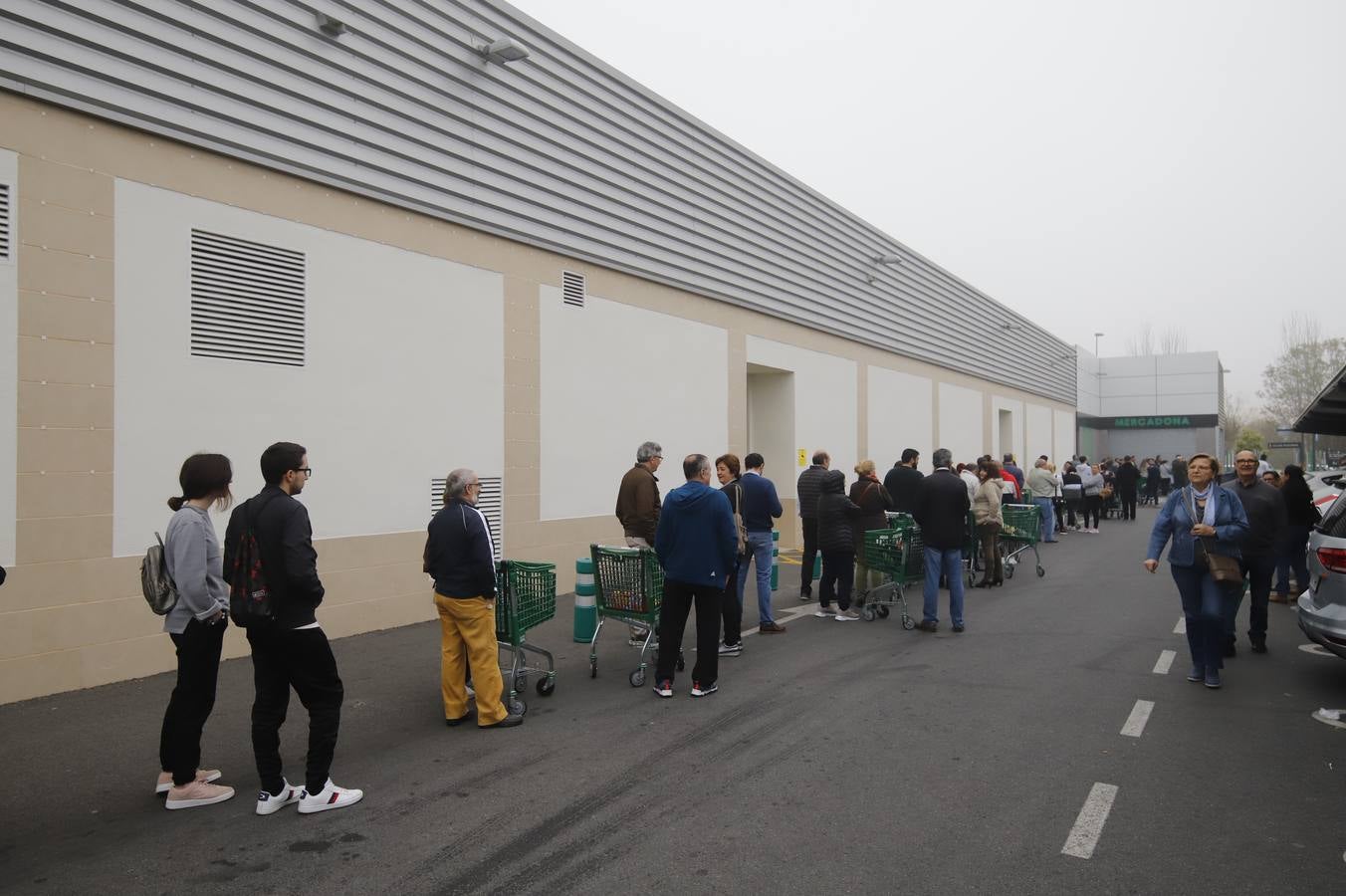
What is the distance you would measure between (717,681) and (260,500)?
4.23m

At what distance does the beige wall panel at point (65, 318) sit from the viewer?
676 cm

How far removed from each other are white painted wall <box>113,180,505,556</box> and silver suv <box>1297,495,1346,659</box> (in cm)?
864

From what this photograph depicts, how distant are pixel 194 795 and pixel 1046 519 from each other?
61.7 feet

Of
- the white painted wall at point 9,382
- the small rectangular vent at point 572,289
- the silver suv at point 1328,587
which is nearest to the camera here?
the white painted wall at point 9,382

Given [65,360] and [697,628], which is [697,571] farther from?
[65,360]

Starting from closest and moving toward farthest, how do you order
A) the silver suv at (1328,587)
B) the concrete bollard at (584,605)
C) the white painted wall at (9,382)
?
the white painted wall at (9,382) → the silver suv at (1328,587) → the concrete bollard at (584,605)

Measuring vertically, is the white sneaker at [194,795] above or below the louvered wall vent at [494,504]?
below

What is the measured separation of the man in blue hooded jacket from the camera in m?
7.02

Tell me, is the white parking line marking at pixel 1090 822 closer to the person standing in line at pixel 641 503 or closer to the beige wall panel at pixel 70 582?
the person standing in line at pixel 641 503

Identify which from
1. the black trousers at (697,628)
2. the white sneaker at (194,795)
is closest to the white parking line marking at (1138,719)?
the black trousers at (697,628)

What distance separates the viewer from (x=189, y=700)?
4.83 m

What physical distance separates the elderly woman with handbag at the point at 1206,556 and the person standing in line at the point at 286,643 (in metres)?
6.54

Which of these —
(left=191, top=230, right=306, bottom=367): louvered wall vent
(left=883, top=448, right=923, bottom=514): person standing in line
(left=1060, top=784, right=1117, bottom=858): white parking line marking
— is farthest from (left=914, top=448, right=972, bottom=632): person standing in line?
(left=191, top=230, right=306, bottom=367): louvered wall vent

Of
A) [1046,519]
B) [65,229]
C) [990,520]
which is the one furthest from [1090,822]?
[1046,519]
